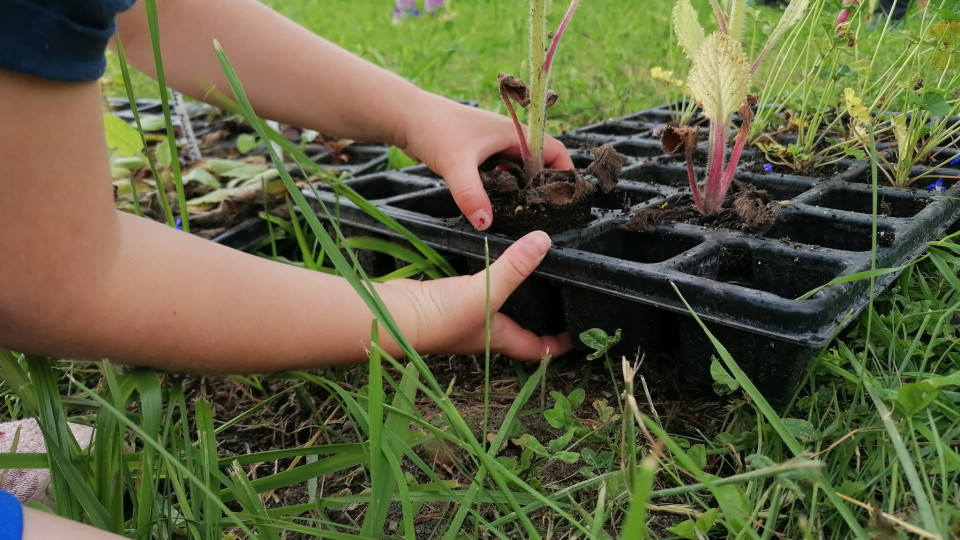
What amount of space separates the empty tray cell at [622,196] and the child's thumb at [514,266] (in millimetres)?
322

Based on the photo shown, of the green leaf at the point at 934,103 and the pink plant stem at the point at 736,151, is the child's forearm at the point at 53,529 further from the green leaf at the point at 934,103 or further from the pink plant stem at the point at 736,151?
the green leaf at the point at 934,103

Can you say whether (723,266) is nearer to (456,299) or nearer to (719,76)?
(719,76)

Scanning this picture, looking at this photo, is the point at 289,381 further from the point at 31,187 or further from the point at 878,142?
the point at 878,142

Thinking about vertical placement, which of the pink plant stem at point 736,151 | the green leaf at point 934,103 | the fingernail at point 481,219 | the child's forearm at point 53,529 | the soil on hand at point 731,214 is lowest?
the child's forearm at point 53,529

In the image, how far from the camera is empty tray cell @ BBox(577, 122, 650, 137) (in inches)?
76.6

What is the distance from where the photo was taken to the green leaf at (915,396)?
76 cm

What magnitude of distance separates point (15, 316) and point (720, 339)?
2.73ft

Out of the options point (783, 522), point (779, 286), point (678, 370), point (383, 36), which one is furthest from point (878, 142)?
point (383, 36)

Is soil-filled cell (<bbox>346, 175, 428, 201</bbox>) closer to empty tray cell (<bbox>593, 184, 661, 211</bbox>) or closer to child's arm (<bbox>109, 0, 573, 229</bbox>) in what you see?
child's arm (<bbox>109, 0, 573, 229</bbox>)

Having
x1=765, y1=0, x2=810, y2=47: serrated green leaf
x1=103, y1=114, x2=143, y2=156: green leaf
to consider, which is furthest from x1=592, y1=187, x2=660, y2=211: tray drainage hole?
x1=103, y1=114, x2=143, y2=156: green leaf

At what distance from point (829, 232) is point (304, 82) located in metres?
0.97

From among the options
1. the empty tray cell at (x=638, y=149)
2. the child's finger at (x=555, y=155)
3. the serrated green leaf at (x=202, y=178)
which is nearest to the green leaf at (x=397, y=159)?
the serrated green leaf at (x=202, y=178)

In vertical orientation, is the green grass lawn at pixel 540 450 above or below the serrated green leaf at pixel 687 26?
below

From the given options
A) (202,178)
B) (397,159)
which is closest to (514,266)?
(397,159)
